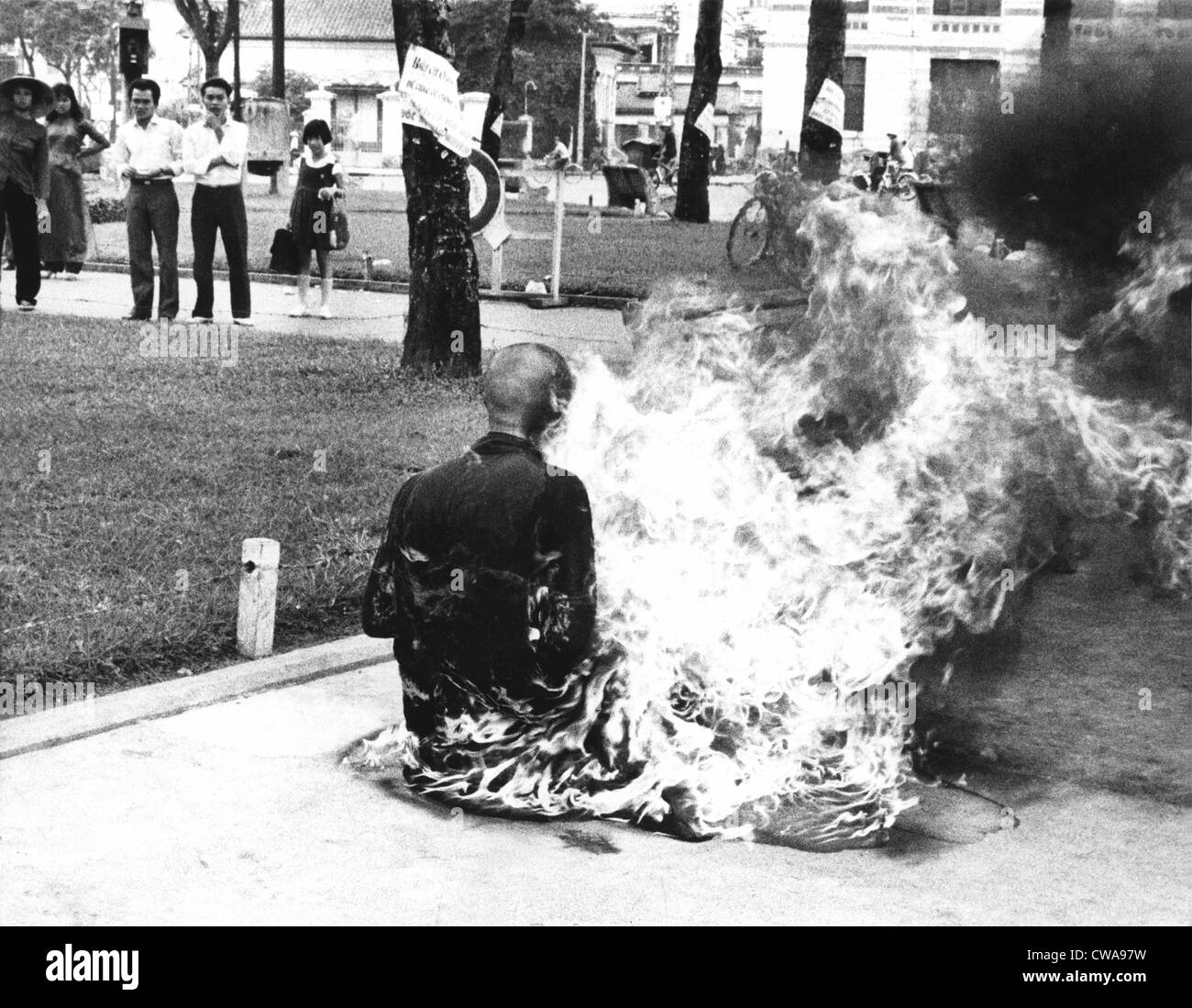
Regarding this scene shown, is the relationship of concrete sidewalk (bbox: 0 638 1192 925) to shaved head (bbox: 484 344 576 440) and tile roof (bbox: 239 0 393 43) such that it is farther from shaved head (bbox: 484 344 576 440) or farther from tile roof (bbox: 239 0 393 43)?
tile roof (bbox: 239 0 393 43)

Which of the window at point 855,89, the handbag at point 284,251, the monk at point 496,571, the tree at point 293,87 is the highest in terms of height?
the tree at point 293,87

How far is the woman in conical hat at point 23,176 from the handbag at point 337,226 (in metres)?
2.23

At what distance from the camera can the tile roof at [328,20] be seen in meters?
77.5

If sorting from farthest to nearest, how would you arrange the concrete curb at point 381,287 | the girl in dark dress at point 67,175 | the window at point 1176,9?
the concrete curb at point 381,287 < the girl in dark dress at point 67,175 < the window at point 1176,9

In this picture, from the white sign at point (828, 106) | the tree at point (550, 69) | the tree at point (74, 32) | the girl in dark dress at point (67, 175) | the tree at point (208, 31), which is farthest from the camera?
the tree at point (74, 32)

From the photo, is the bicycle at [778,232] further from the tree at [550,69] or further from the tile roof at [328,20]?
the tile roof at [328,20]

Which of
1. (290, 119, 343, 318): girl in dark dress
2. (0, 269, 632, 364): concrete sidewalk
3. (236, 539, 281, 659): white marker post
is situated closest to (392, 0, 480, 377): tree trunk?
(0, 269, 632, 364): concrete sidewalk

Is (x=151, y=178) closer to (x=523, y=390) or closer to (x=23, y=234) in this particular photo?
(x=23, y=234)

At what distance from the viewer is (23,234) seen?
12898 millimetres

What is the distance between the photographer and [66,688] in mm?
5168

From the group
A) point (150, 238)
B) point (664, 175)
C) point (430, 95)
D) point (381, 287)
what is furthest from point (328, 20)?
point (430, 95)

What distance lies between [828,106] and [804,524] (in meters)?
10.1

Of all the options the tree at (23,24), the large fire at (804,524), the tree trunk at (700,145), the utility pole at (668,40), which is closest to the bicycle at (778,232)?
the large fire at (804,524)

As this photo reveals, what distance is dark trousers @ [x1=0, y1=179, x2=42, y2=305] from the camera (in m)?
12.7
